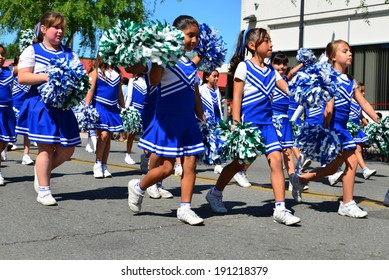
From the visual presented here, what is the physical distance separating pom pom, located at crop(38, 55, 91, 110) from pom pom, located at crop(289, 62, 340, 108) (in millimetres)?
2119

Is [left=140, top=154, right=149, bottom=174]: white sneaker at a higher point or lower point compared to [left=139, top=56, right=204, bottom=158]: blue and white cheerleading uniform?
lower

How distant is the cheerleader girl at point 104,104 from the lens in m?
9.25

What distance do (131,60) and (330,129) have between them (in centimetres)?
236


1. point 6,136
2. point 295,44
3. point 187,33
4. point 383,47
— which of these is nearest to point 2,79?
point 6,136

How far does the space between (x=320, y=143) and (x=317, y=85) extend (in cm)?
60

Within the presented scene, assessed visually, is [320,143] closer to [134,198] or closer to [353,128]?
[134,198]

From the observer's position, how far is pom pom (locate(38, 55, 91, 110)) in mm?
6375

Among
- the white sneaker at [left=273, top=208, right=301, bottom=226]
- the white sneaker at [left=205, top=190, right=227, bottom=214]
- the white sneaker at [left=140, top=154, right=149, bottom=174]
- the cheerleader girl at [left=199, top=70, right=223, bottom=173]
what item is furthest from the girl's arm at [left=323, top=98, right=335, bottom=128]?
the white sneaker at [left=140, top=154, right=149, bottom=174]

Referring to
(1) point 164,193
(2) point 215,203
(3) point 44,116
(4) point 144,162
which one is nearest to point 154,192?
(1) point 164,193

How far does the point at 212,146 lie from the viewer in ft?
19.7

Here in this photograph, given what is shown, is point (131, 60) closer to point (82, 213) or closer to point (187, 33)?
point (187, 33)

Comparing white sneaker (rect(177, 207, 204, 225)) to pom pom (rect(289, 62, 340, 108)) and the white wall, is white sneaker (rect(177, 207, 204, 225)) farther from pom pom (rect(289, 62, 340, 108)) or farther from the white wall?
the white wall

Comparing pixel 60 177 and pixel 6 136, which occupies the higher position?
pixel 6 136

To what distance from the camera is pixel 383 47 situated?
75.3 feet
